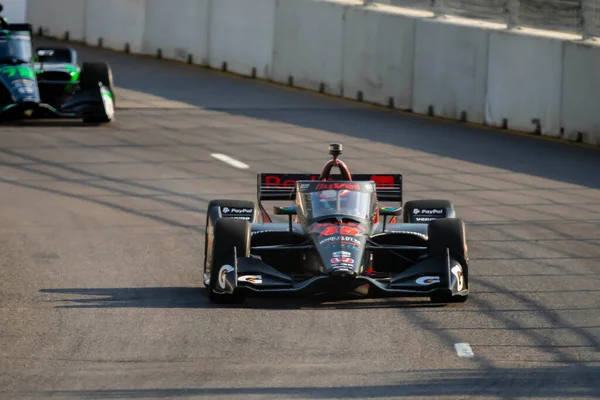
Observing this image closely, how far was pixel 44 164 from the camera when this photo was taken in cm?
2000

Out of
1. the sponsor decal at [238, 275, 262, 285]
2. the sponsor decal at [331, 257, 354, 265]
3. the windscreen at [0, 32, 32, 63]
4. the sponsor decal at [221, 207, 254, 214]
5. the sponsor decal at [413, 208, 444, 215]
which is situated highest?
the windscreen at [0, 32, 32, 63]

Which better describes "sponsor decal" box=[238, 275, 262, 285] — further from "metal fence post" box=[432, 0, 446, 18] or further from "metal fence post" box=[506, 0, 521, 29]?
"metal fence post" box=[432, 0, 446, 18]

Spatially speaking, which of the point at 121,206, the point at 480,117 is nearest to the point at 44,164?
the point at 121,206

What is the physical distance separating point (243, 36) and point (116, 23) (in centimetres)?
461

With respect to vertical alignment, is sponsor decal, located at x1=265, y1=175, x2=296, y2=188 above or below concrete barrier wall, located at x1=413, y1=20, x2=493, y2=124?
below

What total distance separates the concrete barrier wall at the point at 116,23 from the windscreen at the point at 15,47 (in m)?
7.34

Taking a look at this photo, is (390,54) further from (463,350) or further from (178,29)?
(463,350)

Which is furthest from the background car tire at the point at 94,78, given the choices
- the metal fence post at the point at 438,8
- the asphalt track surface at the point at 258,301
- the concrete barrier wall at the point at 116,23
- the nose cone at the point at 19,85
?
the concrete barrier wall at the point at 116,23

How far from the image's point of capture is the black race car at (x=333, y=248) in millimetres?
11992

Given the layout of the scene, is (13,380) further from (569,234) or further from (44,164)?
(44,164)

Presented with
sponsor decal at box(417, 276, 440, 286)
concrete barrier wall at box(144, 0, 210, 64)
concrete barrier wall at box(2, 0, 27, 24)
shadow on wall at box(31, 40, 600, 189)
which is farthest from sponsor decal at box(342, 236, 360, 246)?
concrete barrier wall at box(2, 0, 27, 24)

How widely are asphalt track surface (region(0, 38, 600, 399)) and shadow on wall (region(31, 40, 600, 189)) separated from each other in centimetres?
8

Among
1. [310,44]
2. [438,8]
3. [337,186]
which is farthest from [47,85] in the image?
[337,186]

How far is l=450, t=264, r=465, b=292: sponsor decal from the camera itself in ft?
39.8
